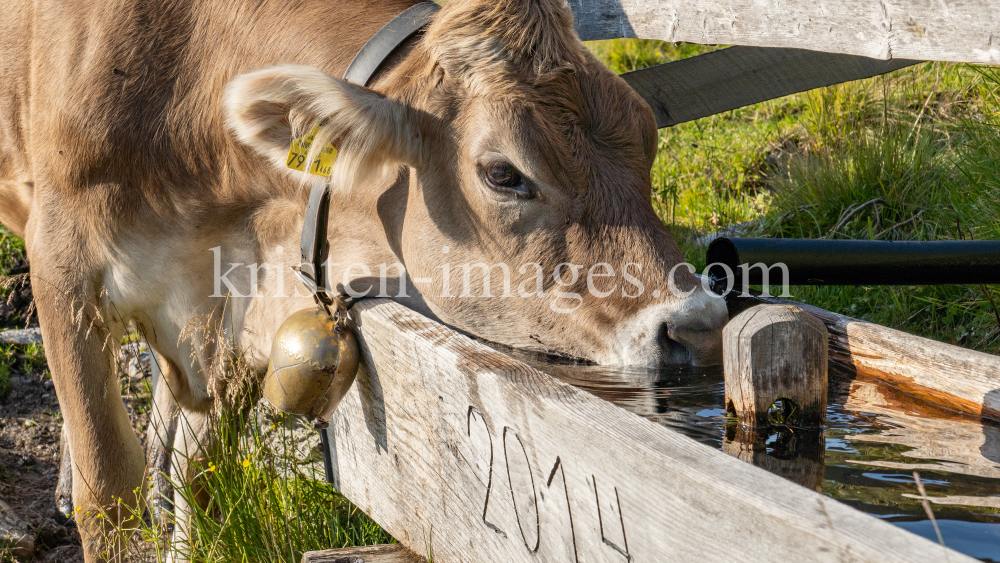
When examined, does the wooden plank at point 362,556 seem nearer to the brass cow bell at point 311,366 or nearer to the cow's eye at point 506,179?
the brass cow bell at point 311,366

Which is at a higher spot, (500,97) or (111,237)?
(500,97)

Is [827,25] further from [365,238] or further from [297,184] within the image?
[297,184]

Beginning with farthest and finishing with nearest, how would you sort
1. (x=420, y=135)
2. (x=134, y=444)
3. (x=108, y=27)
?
(x=134, y=444) → (x=108, y=27) → (x=420, y=135)

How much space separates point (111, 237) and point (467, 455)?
1.62 metres

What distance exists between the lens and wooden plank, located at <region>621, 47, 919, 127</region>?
3.41 m

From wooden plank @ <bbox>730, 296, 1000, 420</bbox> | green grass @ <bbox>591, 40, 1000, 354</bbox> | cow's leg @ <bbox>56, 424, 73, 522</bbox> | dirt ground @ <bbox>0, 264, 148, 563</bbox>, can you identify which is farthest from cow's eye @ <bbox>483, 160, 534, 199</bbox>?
cow's leg @ <bbox>56, 424, 73, 522</bbox>

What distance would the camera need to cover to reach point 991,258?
6.95 feet

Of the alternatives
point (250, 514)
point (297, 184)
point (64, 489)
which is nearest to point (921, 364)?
point (250, 514)

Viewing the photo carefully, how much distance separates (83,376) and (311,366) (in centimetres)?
119

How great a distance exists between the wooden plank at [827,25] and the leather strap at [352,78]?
781 millimetres

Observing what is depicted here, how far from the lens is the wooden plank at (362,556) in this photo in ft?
6.49

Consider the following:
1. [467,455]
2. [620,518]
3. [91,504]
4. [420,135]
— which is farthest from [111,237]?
[620,518]

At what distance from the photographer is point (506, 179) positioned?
92.0 inches

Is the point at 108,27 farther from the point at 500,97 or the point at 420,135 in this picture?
the point at 500,97
